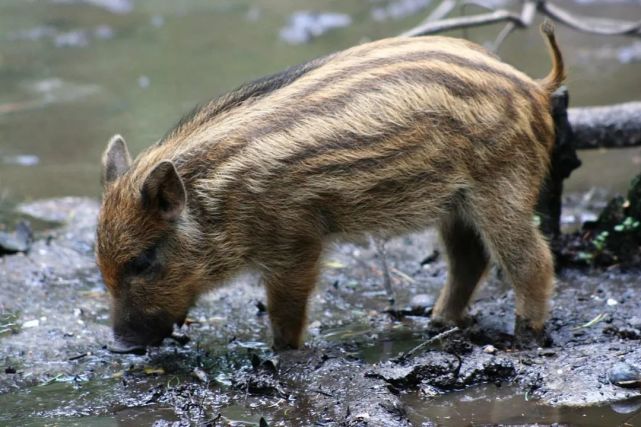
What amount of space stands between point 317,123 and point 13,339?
219 cm

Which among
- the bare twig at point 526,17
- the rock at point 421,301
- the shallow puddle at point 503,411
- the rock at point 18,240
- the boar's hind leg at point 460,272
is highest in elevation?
the bare twig at point 526,17

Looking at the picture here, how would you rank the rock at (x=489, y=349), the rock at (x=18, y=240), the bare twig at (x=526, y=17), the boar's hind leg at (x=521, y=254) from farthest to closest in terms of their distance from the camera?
the bare twig at (x=526, y=17) → the rock at (x=18, y=240) → the boar's hind leg at (x=521, y=254) → the rock at (x=489, y=349)

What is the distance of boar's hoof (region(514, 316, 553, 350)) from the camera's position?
551 cm

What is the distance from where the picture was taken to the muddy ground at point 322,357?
470 centimetres

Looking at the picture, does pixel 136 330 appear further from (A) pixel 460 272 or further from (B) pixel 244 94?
(A) pixel 460 272

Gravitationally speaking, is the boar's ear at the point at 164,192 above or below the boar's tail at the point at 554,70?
below

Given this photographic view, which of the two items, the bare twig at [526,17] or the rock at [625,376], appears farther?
the bare twig at [526,17]

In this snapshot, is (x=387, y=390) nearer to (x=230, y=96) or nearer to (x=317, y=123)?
(x=317, y=123)

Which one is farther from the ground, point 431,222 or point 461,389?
point 431,222

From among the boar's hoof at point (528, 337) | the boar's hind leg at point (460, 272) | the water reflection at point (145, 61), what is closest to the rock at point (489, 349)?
the boar's hoof at point (528, 337)

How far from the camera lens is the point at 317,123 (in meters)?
5.12

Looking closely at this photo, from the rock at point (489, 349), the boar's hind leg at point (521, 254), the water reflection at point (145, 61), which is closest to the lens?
the rock at point (489, 349)

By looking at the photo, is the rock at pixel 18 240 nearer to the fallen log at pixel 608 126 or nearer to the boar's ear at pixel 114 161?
the boar's ear at pixel 114 161

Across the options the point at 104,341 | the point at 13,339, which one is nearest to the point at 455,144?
the point at 104,341
